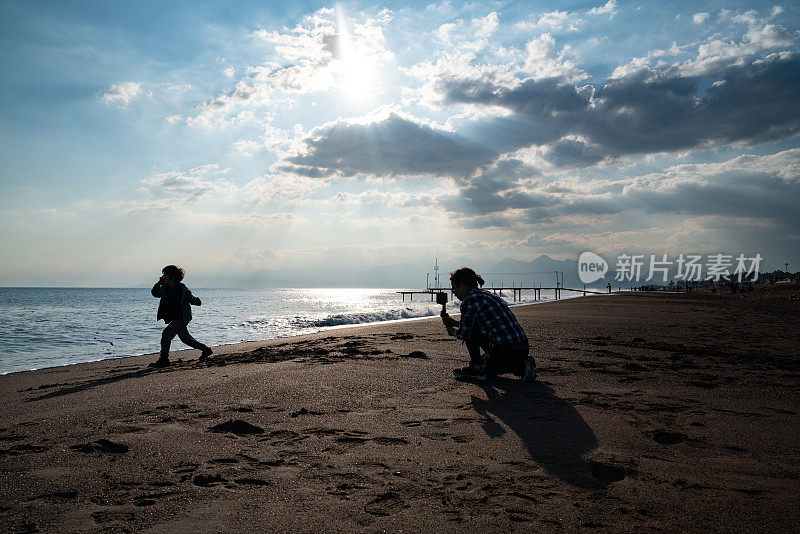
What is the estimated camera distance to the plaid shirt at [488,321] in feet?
18.2

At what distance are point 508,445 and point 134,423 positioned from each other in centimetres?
328

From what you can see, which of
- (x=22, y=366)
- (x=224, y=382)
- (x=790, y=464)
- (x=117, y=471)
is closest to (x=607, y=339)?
(x=790, y=464)

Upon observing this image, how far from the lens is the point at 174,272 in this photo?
8.54 meters

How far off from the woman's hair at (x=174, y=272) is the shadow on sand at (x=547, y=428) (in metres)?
6.31

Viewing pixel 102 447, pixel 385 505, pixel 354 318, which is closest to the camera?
pixel 385 505

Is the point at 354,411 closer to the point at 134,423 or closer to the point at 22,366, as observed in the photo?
the point at 134,423

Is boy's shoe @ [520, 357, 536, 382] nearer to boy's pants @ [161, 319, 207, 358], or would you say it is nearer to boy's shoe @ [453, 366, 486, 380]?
boy's shoe @ [453, 366, 486, 380]

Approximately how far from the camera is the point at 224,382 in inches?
229

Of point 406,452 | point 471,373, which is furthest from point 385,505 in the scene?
point 471,373

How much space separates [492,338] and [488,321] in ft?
0.73

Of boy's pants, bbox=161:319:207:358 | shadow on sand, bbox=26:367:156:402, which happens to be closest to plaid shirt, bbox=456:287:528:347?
shadow on sand, bbox=26:367:156:402

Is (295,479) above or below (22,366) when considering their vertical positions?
above

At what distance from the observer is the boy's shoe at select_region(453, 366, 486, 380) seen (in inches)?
221

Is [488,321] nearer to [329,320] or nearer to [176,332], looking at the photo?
[176,332]
